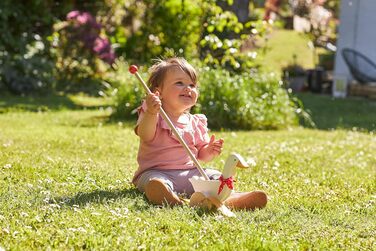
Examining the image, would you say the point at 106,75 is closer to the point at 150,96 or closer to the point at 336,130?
the point at 336,130

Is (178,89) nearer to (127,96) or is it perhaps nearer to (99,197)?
(99,197)

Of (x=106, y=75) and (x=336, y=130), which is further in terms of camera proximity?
(x=106, y=75)

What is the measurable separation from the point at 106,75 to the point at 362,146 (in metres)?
7.72

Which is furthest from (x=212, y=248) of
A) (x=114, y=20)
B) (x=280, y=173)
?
(x=114, y=20)

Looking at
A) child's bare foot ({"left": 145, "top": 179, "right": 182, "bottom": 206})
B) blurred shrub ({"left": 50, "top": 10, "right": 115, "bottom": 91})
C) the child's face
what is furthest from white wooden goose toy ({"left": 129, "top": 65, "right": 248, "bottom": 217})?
blurred shrub ({"left": 50, "top": 10, "right": 115, "bottom": 91})

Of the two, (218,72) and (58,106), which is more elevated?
(218,72)

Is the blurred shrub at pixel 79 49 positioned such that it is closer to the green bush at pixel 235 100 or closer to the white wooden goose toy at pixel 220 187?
the green bush at pixel 235 100

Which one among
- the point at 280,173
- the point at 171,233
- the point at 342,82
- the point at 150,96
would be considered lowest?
the point at 342,82

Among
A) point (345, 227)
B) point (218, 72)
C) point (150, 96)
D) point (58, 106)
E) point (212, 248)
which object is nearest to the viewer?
point (212, 248)

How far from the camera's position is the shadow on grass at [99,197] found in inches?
175

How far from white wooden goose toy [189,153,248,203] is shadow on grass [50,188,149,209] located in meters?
0.36

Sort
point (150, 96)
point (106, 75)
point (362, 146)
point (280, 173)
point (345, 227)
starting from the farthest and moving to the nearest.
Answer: point (106, 75) < point (362, 146) < point (280, 173) < point (150, 96) < point (345, 227)

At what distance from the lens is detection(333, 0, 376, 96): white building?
51.7 ft

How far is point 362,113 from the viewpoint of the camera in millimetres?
12445
